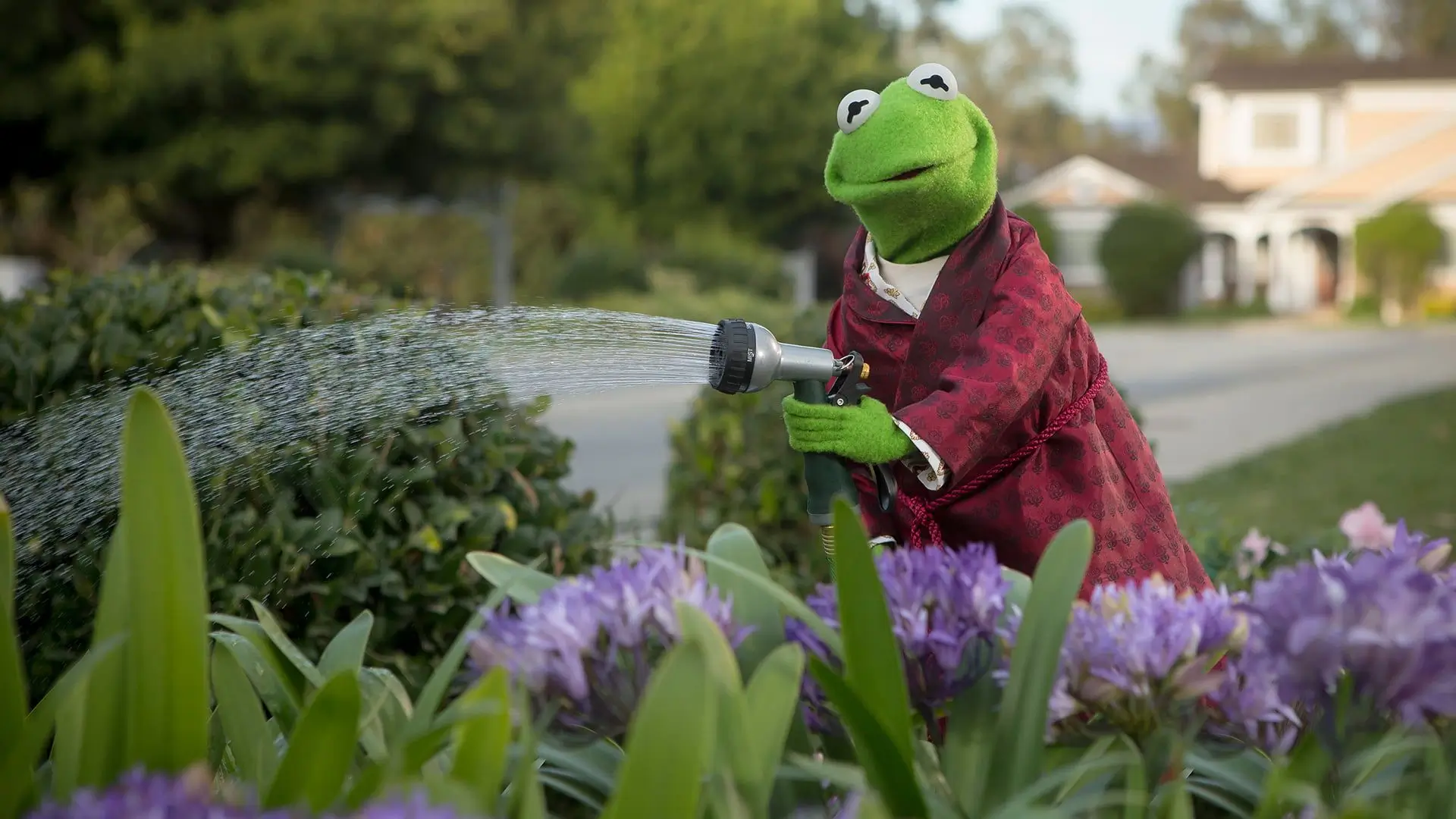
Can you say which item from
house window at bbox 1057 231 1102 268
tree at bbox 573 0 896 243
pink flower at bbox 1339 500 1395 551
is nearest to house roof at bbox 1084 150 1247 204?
house window at bbox 1057 231 1102 268

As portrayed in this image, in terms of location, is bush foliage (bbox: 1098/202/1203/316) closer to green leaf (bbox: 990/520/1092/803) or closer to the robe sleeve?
the robe sleeve

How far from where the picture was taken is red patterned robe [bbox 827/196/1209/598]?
7.11ft

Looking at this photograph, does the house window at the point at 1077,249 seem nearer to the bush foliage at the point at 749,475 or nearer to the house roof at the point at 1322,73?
the house roof at the point at 1322,73

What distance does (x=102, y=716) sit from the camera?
150 cm

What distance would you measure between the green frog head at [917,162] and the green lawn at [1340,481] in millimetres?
4110

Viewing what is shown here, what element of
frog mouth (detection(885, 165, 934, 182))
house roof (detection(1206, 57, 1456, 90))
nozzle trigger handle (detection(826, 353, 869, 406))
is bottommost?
house roof (detection(1206, 57, 1456, 90))

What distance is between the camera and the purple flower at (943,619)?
1.54m

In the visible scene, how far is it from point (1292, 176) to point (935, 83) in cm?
4599

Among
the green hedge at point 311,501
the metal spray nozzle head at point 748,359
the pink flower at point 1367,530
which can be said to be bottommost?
the pink flower at point 1367,530

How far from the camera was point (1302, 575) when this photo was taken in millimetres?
1389

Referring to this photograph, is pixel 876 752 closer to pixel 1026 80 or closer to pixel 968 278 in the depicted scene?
pixel 968 278

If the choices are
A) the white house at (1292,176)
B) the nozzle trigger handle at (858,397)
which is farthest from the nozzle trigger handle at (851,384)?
the white house at (1292,176)

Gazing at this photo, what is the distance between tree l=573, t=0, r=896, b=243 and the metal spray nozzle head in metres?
28.4

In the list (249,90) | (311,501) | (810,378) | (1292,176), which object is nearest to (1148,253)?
(1292,176)
